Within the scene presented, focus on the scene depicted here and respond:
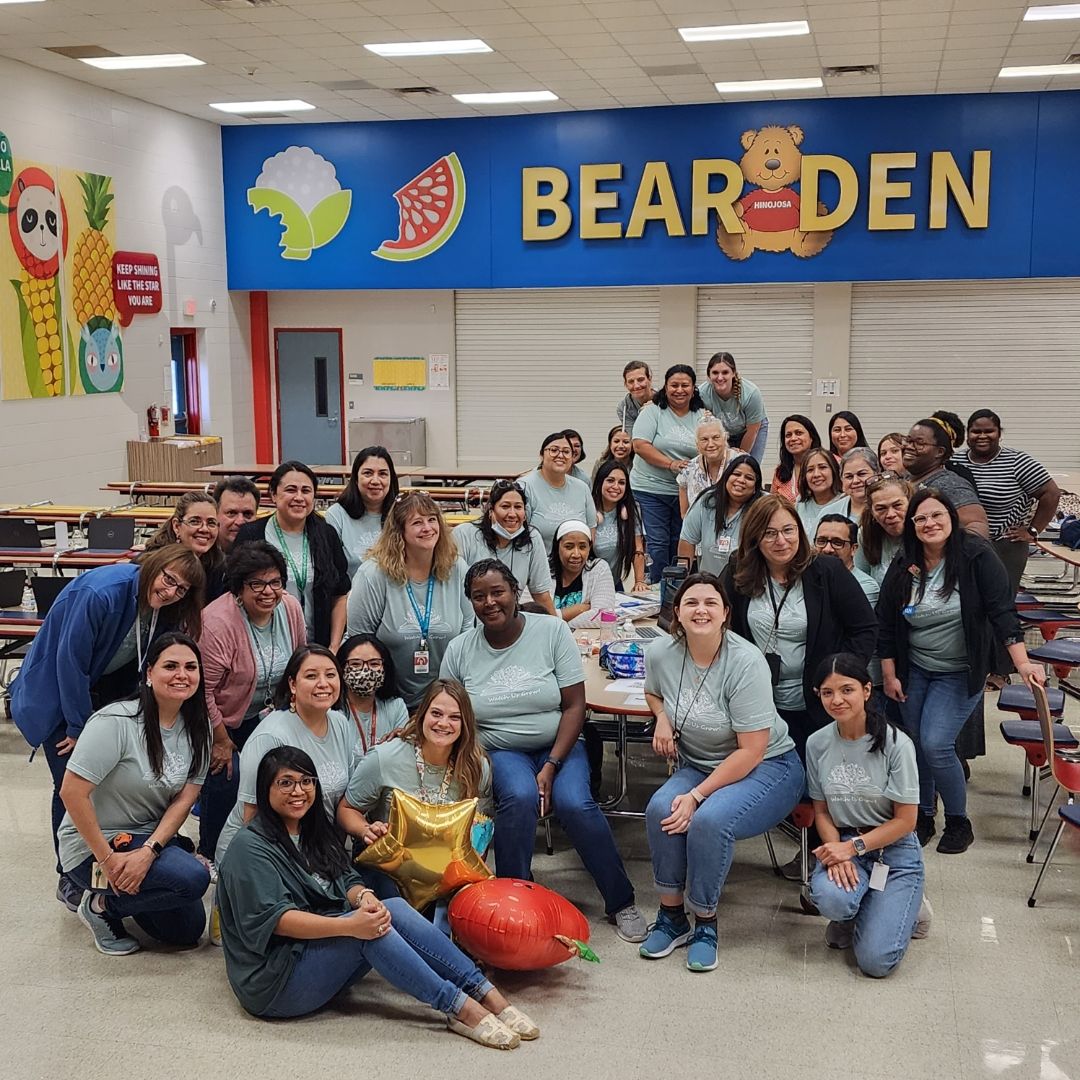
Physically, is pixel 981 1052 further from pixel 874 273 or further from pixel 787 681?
pixel 874 273

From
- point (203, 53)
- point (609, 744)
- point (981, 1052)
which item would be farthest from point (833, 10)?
point (981, 1052)

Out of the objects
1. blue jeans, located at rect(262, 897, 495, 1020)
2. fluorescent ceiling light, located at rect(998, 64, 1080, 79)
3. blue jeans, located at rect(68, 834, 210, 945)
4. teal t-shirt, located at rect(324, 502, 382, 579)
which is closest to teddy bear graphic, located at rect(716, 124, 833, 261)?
fluorescent ceiling light, located at rect(998, 64, 1080, 79)

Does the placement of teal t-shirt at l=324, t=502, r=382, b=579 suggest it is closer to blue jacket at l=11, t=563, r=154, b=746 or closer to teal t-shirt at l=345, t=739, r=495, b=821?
blue jacket at l=11, t=563, r=154, b=746

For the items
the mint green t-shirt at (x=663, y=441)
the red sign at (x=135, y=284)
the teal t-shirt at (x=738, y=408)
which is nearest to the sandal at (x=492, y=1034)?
the mint green t-shirt at (x=663, y=441)

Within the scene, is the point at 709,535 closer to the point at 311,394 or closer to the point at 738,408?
the point at 738,408

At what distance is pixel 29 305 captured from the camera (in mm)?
10734

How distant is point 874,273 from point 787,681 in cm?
870

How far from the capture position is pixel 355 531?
559 centimetres

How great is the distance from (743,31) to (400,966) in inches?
324

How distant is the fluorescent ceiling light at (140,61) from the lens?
1055 centimetres

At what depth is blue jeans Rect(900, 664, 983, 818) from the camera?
193 inches

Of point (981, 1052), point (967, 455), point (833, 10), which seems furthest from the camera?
point (833, 10)

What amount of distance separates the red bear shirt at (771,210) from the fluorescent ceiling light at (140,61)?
17.5ft

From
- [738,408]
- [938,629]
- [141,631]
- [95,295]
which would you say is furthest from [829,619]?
[95,295]
